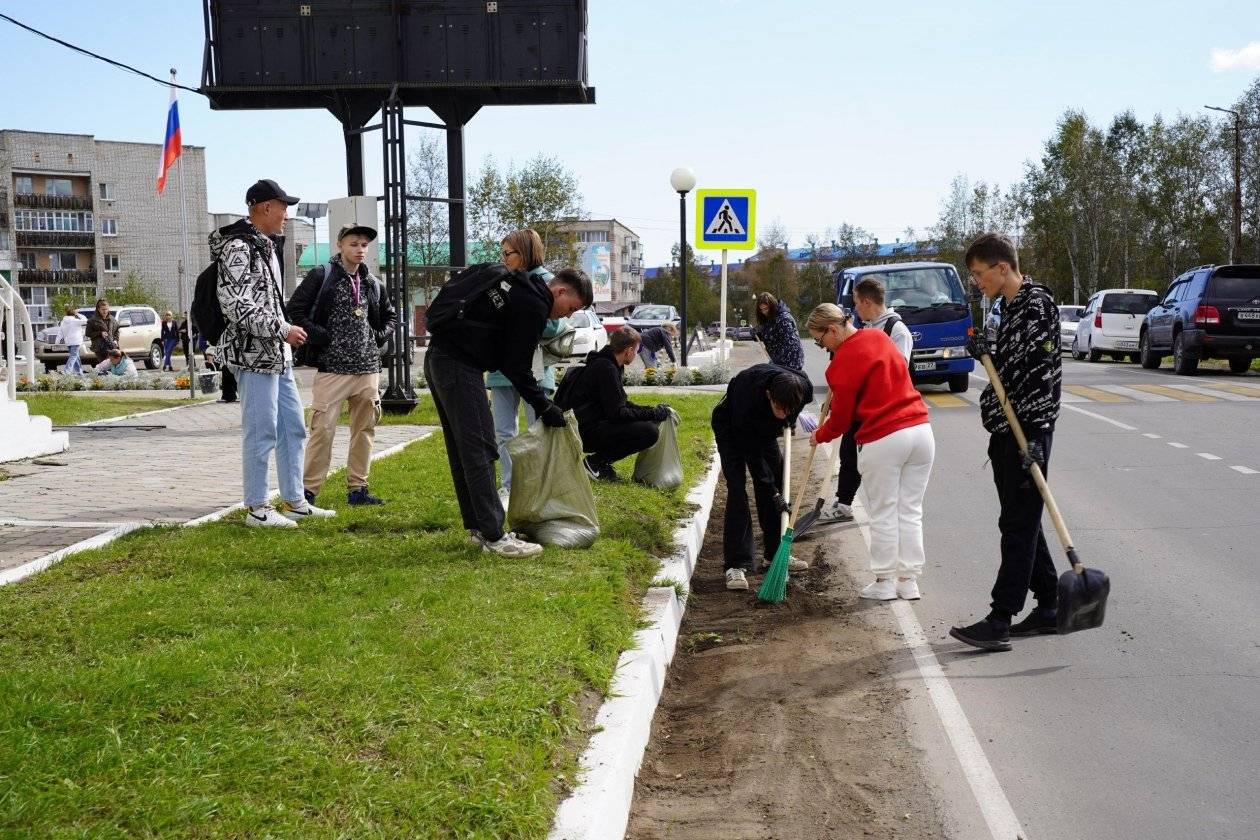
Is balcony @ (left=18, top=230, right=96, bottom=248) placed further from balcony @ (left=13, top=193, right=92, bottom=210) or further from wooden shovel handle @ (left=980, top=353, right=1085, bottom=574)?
wooden shovel handle @ (left=980, top=353, right=1085, bottom=574)

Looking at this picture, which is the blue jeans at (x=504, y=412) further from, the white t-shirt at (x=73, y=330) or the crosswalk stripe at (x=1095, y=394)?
the white t-shirt at (x=73, y=330)

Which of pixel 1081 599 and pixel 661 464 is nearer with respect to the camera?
pixel 1081 599

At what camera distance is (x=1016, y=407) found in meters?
5.75

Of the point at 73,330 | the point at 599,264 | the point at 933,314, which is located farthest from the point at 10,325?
the point at 599,264

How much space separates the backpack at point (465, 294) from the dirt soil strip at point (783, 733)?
6.56ft

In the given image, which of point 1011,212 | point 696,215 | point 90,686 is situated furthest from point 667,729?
point 1011,212

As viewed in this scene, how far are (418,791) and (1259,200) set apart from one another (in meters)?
65.8

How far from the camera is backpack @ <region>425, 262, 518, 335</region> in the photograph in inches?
250

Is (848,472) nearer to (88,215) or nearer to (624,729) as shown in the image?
(624,729)

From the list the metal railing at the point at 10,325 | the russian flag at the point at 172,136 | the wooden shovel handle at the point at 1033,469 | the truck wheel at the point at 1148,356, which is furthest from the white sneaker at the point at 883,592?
the truck wheel at the point at 1148,356

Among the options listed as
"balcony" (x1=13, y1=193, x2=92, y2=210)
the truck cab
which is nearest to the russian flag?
the truck cab

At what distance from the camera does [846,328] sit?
6.78 m

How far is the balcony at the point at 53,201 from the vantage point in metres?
88.2

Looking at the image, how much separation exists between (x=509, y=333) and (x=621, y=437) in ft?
9.64
